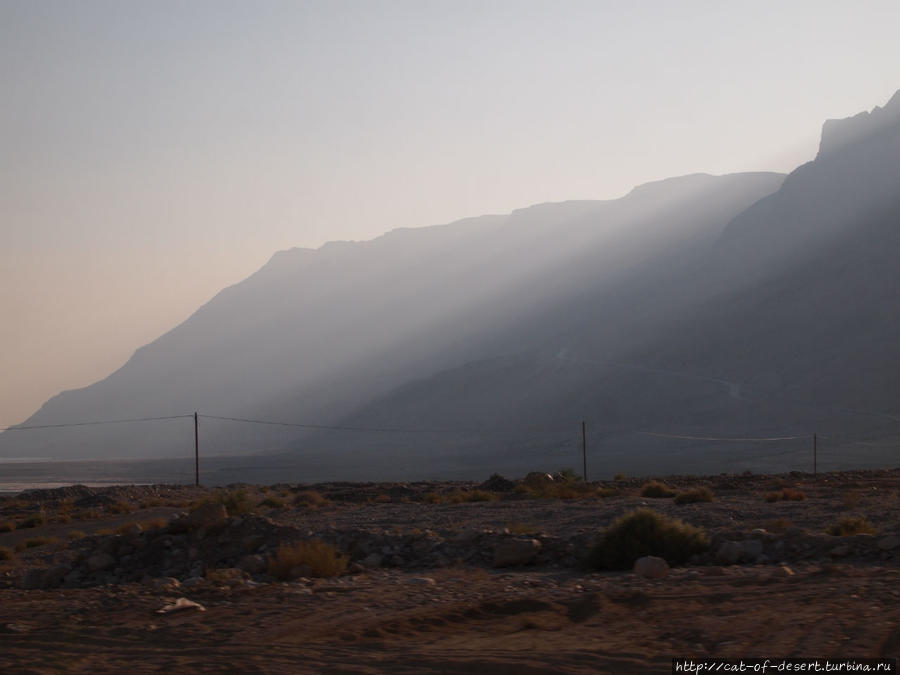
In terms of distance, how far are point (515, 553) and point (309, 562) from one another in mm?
3407

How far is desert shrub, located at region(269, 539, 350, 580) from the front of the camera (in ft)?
46.2

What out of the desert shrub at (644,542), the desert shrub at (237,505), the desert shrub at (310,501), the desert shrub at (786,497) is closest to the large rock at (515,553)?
the desert shrub at (644,542)

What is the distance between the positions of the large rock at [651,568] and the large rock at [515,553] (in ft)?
7.09

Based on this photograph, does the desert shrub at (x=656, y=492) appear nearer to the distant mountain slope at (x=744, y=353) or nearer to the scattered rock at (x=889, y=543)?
the scattered rock at (x=889, y=543)

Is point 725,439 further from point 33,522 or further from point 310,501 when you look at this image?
point 33,522

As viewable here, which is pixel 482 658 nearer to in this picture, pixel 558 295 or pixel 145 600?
pixel 145 600

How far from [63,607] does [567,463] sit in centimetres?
7935

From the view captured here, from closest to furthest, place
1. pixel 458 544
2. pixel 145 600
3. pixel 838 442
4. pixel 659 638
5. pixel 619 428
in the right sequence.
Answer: pixel 659 638, pixel 145 600, pixel 458 544, pixel 838 442, pixel 619 428

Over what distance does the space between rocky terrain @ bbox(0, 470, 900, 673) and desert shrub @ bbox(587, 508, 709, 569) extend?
0.92ft

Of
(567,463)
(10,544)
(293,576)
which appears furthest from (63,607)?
(567,463)

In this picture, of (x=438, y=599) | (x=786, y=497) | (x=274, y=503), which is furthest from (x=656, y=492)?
(x=438, y=599)

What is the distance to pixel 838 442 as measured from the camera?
82250 mm

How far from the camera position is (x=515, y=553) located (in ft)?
49.8

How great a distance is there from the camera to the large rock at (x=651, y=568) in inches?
522
